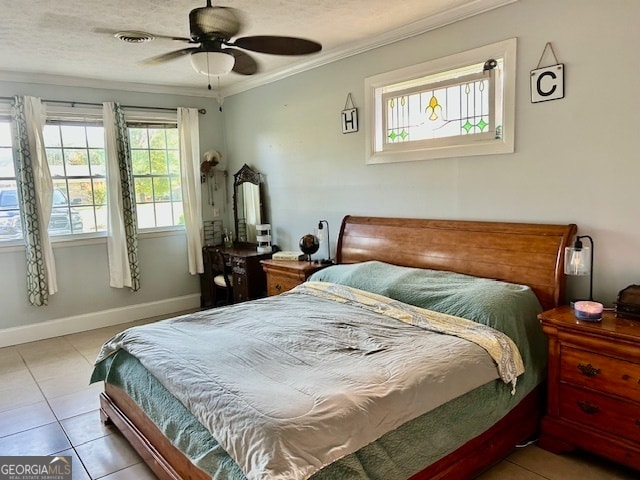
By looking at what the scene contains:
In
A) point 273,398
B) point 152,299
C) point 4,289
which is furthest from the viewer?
point 152,299

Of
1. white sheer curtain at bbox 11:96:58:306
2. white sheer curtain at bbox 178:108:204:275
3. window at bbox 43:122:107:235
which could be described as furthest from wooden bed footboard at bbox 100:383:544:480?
white sheer curtain at bbox 178:108:204:275

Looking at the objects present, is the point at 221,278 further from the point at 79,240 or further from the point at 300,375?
the point at 300,375

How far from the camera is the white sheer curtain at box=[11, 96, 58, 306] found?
4.26 metres

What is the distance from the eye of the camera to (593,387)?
2260 millimetres

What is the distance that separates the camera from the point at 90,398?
325cm

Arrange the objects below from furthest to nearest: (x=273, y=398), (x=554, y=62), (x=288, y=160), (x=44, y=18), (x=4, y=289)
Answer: (x=288, y=160) → (x=4, y=289) → (x=44, y=18) → (x=554, y=62) → (x=273, y=398)

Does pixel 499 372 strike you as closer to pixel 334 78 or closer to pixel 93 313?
pixel 334 78

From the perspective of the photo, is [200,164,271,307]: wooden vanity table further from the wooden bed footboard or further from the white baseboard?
the wooden bed footboard

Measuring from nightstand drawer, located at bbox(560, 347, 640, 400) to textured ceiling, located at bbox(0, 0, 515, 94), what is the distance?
82.8 inches

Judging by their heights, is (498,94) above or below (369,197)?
above

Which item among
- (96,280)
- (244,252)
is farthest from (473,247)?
(96,280)

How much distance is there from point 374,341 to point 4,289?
3.83m

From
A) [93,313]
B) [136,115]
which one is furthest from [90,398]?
[136,115]

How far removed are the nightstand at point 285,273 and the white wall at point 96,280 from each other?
156 centimetres
